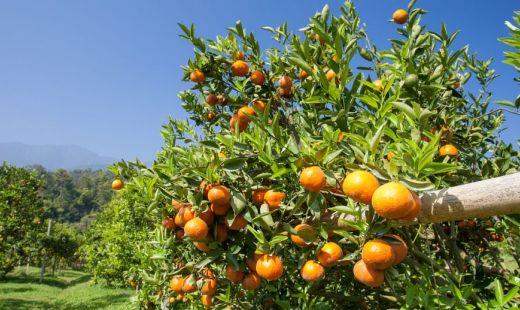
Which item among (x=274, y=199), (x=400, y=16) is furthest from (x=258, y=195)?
(x=400, y=16)

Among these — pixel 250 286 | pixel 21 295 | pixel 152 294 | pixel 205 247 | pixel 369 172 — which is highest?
pixel 369 172

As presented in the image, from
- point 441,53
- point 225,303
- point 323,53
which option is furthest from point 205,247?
point 441,53

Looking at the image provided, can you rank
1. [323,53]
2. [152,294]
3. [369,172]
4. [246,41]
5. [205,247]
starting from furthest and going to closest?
[152,294] → [246,41] → [323,53] → [205,247] → [369,172]

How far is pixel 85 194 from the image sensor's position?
246 feet

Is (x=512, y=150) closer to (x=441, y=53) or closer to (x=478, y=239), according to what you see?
(x=478, y=239)

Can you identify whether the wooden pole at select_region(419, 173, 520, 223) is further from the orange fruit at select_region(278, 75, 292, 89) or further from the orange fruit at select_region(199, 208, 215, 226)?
the orange fruit at select_region(278, 75, 292, 89)

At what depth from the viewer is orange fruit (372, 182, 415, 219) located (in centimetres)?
114

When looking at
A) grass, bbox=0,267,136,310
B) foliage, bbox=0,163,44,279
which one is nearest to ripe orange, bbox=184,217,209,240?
grass, bbox=0,267,136,310

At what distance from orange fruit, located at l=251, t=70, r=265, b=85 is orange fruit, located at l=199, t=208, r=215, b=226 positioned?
3.98 ft

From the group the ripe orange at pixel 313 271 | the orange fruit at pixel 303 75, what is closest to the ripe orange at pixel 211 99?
the orange fruit at pixel 303 75

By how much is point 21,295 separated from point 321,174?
19.2 meters

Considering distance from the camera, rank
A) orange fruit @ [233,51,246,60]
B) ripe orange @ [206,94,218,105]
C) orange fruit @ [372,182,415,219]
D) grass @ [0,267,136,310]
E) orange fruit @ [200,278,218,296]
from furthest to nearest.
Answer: grass @ [0,267,136,310] < ripe orange @ [206,94,218,105] < orange fruit @ [233,51,246,60] < orange fruit @ [200,278,218,296] < orange fruit @ [372,182,415,219]

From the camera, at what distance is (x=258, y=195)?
190 cm

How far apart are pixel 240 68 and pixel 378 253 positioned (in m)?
1.76
